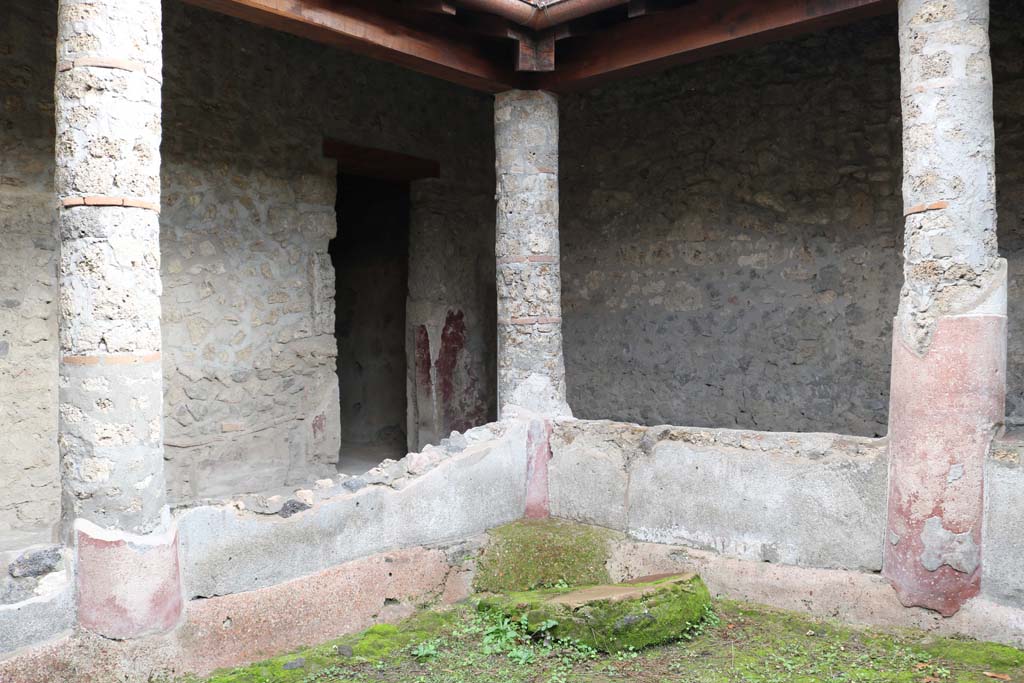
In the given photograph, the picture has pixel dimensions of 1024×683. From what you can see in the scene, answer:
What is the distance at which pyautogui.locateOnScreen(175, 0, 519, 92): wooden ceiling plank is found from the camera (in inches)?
152

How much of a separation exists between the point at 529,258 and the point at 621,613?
224 centimetres

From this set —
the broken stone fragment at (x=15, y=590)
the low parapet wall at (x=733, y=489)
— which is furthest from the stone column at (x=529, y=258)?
the broken stone fragment at (x=15, y=590)

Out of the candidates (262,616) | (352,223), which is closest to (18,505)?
(262,616)

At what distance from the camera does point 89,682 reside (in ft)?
9.46

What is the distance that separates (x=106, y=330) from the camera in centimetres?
300

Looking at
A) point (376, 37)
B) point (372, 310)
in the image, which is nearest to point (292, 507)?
point (376, 37)

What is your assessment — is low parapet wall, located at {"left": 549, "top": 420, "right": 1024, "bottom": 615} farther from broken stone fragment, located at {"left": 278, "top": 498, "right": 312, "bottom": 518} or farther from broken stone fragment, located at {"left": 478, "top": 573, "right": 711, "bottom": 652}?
broken stone fragment, located at {"left": 278, "top": 498, "right": 312, "bottom": 518}

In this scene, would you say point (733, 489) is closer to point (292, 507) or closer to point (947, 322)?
point (947, 322)

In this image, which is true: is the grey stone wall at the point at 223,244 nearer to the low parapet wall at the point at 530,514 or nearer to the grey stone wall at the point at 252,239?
the grey stone wall at the point at 252,239

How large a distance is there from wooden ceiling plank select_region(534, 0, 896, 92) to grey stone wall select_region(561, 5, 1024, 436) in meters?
1.85

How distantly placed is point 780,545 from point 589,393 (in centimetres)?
339

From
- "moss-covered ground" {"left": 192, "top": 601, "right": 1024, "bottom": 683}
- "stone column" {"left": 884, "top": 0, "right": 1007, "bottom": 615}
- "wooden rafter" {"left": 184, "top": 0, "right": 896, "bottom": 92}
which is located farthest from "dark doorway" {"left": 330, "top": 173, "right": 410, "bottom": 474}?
"stone column" {"left": 884, "top": 0, "right": 1007, "bottom": 615}

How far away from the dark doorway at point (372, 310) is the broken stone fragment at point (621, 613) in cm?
426

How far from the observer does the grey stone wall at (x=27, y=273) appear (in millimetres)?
4383
